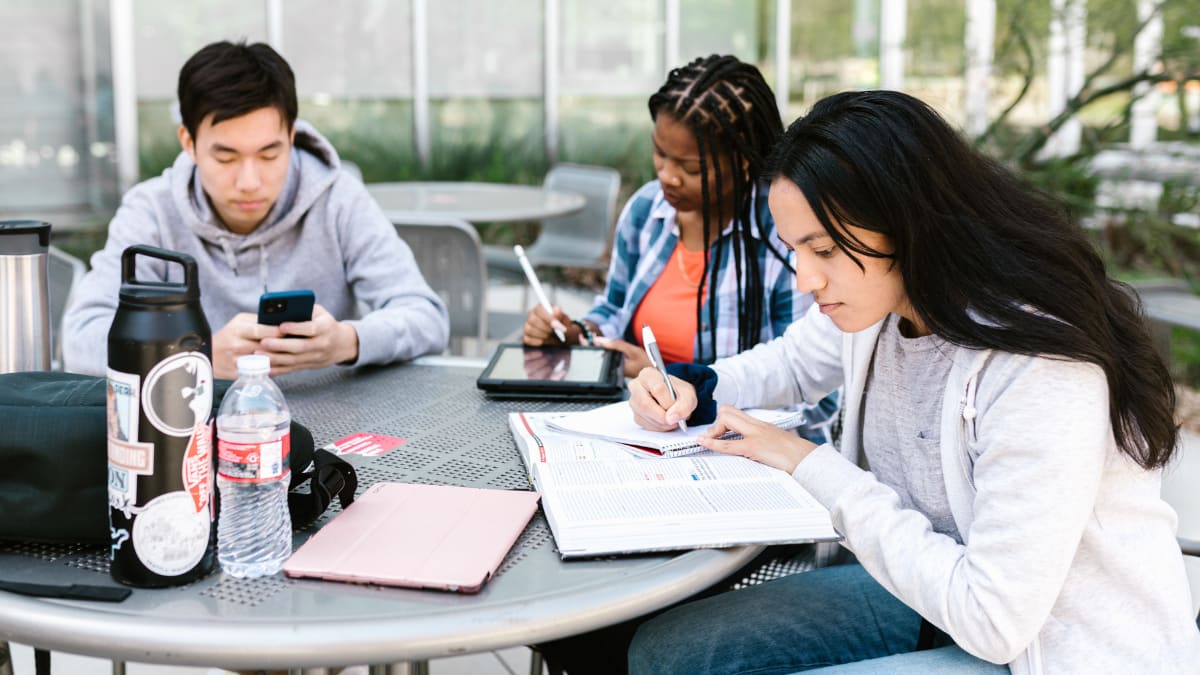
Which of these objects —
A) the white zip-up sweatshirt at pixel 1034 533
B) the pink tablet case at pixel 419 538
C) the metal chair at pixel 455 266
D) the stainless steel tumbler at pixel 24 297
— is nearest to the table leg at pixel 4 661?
the stainless steel tumbler at pixel 24 297

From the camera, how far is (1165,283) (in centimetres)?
488

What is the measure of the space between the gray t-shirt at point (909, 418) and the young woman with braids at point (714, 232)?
2.07ft

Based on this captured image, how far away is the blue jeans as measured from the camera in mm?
1485

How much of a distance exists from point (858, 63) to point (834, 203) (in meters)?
8.42

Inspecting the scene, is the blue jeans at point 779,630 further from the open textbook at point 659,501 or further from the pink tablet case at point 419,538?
the pink tablet case at point 419,538

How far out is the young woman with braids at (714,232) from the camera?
2.23m

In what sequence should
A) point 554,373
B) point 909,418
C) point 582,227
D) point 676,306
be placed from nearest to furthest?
point 909,418, point 554,373, point 676,306, point 582,227

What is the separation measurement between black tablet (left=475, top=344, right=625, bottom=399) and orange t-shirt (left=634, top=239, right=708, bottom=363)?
0.36 meters

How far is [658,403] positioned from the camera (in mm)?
1582

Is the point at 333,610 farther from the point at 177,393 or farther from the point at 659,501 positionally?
the point at 659,501

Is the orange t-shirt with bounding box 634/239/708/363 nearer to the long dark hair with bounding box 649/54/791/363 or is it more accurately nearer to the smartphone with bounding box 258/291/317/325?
the long dark hair with bounding box 649/54/791/363

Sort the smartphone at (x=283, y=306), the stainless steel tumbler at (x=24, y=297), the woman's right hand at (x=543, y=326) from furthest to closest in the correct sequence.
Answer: the woman's right hand at (x=543, y=326) < the smartphone at (x=283, y=306) < the stainless steel tumbler at (x=24, y=297)

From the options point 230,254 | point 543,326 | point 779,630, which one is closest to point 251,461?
point 779,630

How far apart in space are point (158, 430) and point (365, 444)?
0.55 metres
